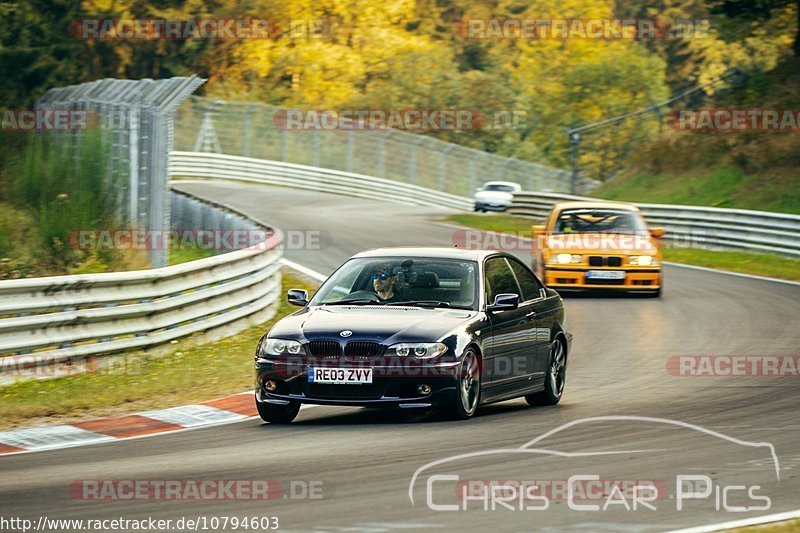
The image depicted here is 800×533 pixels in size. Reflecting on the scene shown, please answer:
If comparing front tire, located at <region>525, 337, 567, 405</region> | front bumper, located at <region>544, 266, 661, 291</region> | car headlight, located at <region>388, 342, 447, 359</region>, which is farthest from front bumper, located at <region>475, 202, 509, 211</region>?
car headlight, located at <region>388, 342, 447, 359</region>

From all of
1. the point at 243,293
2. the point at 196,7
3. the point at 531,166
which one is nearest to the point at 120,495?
the point at 243,293

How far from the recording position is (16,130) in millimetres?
24719

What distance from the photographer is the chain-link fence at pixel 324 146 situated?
5281 cm

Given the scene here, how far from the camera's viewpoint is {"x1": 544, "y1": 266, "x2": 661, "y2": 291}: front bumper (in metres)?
22.0

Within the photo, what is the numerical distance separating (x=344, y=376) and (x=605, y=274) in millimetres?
11707

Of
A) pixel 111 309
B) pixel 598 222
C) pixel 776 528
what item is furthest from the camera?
pixel 598 222

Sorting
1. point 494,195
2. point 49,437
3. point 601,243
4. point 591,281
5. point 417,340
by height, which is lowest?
point 494,195

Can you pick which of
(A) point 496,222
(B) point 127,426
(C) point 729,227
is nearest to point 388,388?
(B) point 127,426

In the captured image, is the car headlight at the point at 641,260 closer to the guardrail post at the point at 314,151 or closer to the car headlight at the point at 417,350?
the car headlight at the point at 417,350

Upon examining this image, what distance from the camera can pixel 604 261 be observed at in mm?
21906

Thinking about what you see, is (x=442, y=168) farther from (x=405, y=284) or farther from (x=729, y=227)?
(x=405, y=284)

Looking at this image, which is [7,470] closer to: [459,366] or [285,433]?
[285,433]

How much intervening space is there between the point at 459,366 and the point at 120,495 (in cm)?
346

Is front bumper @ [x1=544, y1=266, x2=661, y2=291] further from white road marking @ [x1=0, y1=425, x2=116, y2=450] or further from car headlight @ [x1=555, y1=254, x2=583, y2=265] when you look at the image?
white road marking @ [x1=0, y1=425, x2=116, y2=450]
